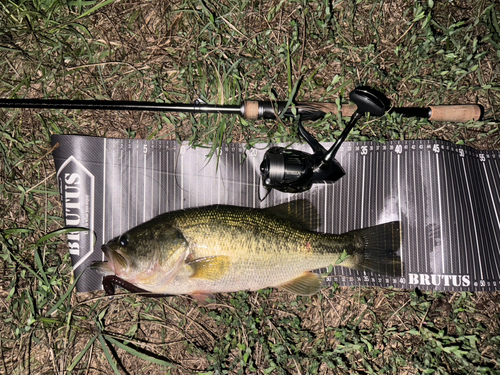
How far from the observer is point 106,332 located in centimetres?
270

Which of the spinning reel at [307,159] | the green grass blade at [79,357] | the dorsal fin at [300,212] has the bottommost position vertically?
the green grass blade at [79,357]

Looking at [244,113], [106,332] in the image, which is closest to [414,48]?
[244,113]

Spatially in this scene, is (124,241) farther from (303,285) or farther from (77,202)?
(303,285)

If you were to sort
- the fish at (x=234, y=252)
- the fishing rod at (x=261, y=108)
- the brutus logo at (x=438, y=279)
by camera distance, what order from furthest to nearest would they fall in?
the brutus logo at (x=438, y=279), the fishing rod at (x=261, y=108), the fish at (x=234, y=252)

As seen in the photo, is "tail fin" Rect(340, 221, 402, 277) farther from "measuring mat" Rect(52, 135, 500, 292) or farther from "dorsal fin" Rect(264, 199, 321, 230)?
"dorsal fin" Rect(264, 199, 321, 230)

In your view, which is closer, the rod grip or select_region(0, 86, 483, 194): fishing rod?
select_region(0, 86, 483, 194): fishing rod

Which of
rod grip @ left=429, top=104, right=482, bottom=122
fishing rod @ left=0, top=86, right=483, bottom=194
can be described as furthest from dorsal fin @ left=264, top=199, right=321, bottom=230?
rod grip @ left=429, top=104, right=482, bottom=122

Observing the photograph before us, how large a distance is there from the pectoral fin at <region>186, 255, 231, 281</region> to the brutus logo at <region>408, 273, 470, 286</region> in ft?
4.63

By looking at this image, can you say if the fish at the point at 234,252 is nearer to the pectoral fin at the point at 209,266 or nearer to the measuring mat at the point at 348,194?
the pectoral fin at the point at 209,266

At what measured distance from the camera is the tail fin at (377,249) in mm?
2521

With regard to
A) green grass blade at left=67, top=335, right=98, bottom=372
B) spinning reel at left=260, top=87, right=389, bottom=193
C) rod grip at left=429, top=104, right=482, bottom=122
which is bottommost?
green grass blade at left=67, top=335, right=98, bottom=372

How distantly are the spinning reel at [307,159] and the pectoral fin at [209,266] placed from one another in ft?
2.07

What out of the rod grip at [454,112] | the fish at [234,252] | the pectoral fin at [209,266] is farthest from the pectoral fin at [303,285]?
the rod grip at [454,112]

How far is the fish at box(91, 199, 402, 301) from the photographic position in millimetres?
2297
